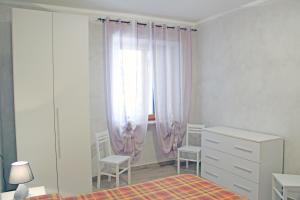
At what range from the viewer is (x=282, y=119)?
310 centimetres

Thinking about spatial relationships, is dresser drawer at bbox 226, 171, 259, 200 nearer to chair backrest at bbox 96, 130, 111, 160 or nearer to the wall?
the wall

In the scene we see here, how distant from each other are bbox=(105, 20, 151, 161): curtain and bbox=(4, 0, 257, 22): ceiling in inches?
11.2

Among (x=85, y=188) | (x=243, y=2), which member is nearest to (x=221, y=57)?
(x=243, y=2)

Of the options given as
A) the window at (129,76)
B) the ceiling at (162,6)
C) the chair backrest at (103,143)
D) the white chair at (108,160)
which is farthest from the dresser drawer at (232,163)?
the ceiling at (162,6)

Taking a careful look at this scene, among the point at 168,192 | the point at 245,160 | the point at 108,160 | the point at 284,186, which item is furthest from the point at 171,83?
the point at 168,192

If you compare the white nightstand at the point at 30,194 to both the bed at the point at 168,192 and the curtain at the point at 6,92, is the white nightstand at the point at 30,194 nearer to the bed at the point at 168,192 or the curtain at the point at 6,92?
the bed at the point at 168,192

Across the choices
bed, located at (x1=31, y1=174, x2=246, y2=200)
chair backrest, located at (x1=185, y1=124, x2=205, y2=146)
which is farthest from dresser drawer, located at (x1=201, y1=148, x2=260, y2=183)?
bed, located at (x1=31, y1=174, x2=246, y2=200)

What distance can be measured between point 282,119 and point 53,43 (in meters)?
2.88

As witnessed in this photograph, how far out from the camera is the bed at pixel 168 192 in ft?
6.43

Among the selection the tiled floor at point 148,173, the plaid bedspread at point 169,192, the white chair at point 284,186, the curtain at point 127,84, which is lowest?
the tiled floor at point 148,173

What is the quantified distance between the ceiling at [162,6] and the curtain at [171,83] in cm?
42

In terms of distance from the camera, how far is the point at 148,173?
4137 millimetres

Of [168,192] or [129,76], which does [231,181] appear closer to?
[168,192]

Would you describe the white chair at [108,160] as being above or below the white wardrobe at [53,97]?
below
